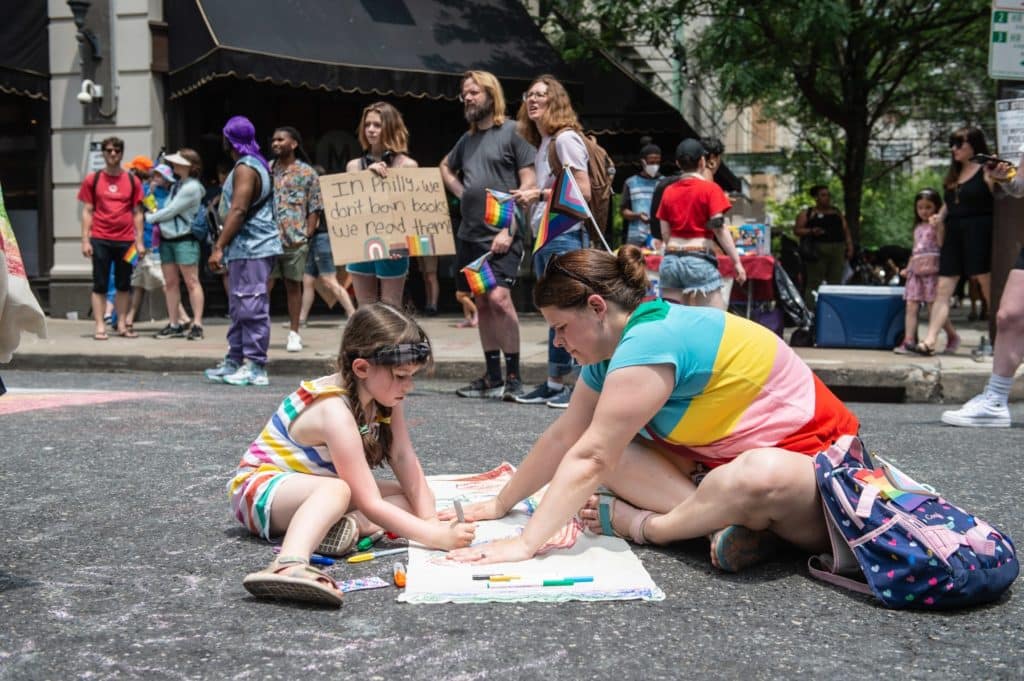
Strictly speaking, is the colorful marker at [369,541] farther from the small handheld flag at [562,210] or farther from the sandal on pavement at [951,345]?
the sandal on pavement at [951,345]

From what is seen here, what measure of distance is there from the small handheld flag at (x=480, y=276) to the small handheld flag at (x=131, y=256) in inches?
199

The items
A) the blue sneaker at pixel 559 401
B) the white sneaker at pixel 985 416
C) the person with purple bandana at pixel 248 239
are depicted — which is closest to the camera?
the white sneaker at pixel 985 416

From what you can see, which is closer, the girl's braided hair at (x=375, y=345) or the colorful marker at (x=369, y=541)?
the girl's braided hair at (x=375, y=345)

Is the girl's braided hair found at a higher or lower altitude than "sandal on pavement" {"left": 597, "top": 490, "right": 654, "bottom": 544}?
higher

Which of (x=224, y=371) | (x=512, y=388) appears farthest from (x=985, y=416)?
(x=224, y=371)

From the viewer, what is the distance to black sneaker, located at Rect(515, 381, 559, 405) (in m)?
6.71

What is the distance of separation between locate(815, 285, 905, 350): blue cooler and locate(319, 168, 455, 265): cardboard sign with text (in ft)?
12.1

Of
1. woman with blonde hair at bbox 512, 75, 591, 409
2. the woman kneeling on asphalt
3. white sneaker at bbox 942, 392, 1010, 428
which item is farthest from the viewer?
woman with blonde hair at bbox 512, 75, 591, 409

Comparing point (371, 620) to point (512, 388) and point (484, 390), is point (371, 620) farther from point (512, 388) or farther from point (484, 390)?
point (484, 390)

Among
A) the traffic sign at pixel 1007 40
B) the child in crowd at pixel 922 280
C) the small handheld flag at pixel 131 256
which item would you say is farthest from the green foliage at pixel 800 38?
the small handheld flag at pixel 131 256

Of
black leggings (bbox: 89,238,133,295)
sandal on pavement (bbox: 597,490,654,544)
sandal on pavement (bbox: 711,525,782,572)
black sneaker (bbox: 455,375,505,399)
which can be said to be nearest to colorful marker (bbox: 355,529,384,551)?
sandal on pavement (bbox: 597,490,654,544)

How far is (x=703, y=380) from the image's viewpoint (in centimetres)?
315

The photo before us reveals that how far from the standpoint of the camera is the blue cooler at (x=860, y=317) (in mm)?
9469

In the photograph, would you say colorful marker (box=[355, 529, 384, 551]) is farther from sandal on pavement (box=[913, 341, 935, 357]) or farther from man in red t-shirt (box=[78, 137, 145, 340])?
man in red t-shirt (box=[78, 137, 145, 340])
